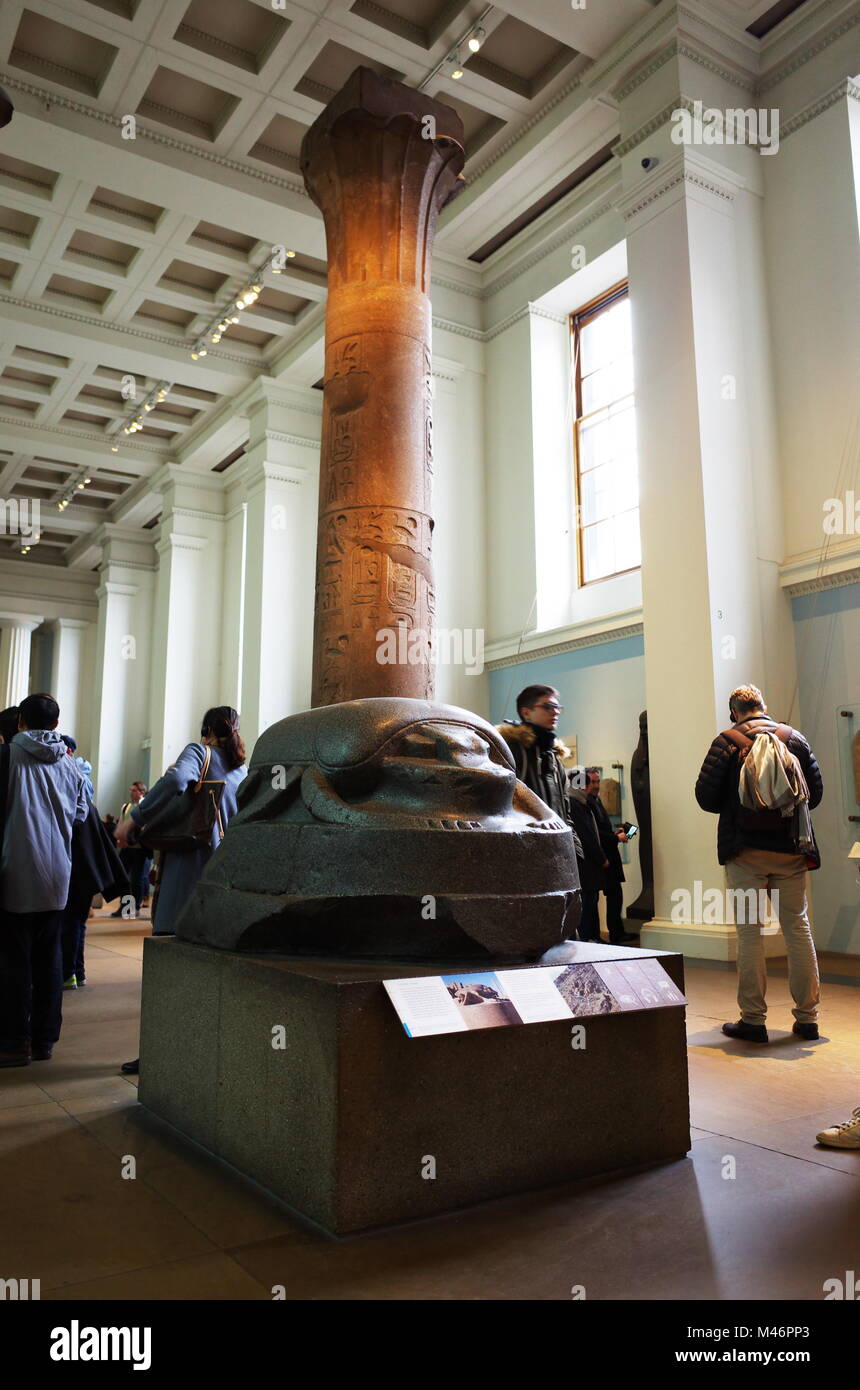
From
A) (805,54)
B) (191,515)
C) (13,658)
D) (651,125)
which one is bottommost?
(13,658)

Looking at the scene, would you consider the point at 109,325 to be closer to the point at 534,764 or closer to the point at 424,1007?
the point at 534,764

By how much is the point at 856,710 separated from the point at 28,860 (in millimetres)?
6179

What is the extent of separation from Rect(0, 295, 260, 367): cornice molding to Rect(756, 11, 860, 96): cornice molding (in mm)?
8319

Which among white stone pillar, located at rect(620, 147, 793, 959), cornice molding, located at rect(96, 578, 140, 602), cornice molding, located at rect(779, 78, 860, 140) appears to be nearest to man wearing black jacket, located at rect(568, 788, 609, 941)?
white stone pillar, located at rect(620, 147, 793, 959)

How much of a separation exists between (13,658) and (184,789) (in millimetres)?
21539

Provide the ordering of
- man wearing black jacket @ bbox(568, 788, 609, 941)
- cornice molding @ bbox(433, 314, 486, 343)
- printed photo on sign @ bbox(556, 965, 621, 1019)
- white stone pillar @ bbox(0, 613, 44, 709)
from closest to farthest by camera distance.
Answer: printed photo on sign @ bbox(556, 965, 621, 1019) → man wearing black jacket @ bbox(568, 788, 609, 941) → cornice molding @ bbox(433, 314, 486, 343) → white stone pillar @ bbox(0, 613, 44, 709)

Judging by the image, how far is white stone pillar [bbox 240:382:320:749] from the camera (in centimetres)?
1430

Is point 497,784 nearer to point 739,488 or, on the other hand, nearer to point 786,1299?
point 786,1299

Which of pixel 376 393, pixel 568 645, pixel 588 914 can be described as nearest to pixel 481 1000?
pixel 376 393

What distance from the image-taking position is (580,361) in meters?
12.3

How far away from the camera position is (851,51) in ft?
27.4

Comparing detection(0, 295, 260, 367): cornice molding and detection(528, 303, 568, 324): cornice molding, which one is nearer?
detection(528, 303, 568, 324): cornice molding

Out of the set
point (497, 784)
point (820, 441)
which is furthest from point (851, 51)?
point (497, 784)

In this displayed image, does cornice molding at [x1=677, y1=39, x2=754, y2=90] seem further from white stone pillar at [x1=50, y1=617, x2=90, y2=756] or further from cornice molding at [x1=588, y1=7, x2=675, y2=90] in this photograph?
white stone pillar at [x1=50, y1=617, x2=90, y2=756]
